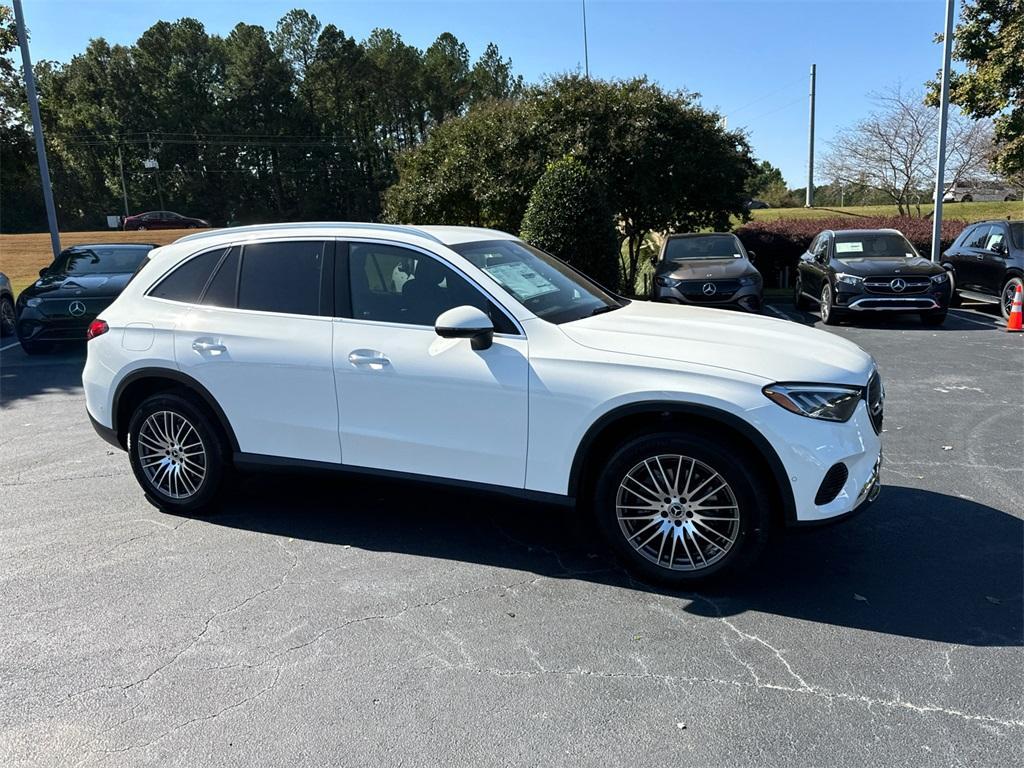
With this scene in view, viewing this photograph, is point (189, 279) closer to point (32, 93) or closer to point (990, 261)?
point (990, 261)

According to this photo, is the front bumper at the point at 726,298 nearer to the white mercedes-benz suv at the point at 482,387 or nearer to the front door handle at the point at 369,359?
the white mercedes-benz suv at the point at 482,387

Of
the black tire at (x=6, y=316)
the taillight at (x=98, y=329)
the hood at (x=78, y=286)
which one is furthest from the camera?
the black tire at (x=6, y=316)

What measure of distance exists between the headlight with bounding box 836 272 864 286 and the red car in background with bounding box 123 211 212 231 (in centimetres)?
4873

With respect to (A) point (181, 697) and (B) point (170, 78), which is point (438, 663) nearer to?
(A) point (181, 697)

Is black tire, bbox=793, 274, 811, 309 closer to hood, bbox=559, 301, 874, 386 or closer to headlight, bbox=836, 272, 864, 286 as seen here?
headlight, bbox=836, 272, 864, 286

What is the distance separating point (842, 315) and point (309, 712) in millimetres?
11942

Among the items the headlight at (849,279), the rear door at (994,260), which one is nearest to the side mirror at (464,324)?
the headlight at (849,279)

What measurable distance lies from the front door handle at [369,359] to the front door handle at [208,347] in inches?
35.1

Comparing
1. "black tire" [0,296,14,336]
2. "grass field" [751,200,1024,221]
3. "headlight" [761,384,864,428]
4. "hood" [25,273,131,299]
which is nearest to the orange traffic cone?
"headlight" [761,384,864,428]

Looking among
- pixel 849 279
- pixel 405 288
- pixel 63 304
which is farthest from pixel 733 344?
pixel 63 304

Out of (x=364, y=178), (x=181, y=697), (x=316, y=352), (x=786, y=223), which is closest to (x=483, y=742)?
(x=181, y=697)

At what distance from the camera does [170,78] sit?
2480 inches

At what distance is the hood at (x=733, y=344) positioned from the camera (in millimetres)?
3658

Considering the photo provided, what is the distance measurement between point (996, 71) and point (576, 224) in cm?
981
